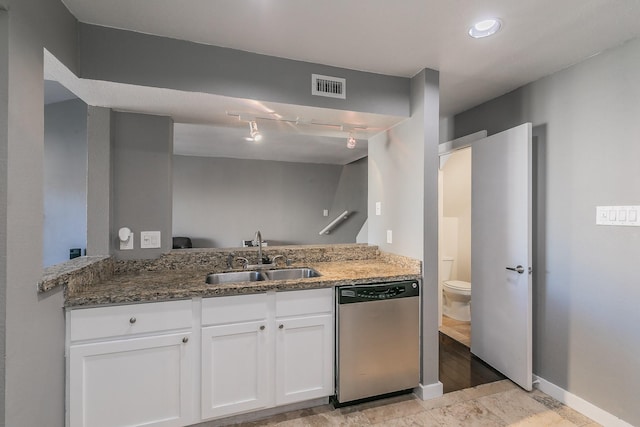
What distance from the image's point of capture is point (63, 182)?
3588 mm

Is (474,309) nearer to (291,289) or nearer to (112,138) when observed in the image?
(291,289)

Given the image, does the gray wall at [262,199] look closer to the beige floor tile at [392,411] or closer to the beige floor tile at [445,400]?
the beige floor tile at [445,400]

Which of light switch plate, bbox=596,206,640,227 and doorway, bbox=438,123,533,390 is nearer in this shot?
light switch plate, bbox=596,206,640,227

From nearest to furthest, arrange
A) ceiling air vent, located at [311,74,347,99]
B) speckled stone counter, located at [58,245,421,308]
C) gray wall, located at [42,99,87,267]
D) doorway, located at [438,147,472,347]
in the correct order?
speckled stone counter, located at [58,245,421,308] → ceiling air vent, located at [311,74,347,99] → doorway, located at [438,147,472,347] → gray wall, located at [42,99,87,267]

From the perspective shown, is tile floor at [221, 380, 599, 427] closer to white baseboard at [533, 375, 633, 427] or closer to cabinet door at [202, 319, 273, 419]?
white baseboard at [533, 375, 633, 427]

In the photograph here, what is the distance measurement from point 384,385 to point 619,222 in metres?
1.77

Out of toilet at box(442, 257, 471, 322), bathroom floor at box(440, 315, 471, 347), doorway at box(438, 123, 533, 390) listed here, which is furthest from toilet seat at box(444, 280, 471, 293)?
doorway at box(438, 123, 533, 390)

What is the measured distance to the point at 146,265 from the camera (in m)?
2.07

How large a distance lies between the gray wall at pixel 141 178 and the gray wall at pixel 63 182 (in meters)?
2.12

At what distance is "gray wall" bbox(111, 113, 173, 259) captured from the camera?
6.67ft

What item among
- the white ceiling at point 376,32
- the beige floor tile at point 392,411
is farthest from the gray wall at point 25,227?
the beige floor tile at point 392,411

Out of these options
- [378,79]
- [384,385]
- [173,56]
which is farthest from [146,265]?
[378,79]

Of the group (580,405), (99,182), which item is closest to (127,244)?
(99,182)

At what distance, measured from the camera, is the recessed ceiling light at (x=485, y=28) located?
1.56 metres
